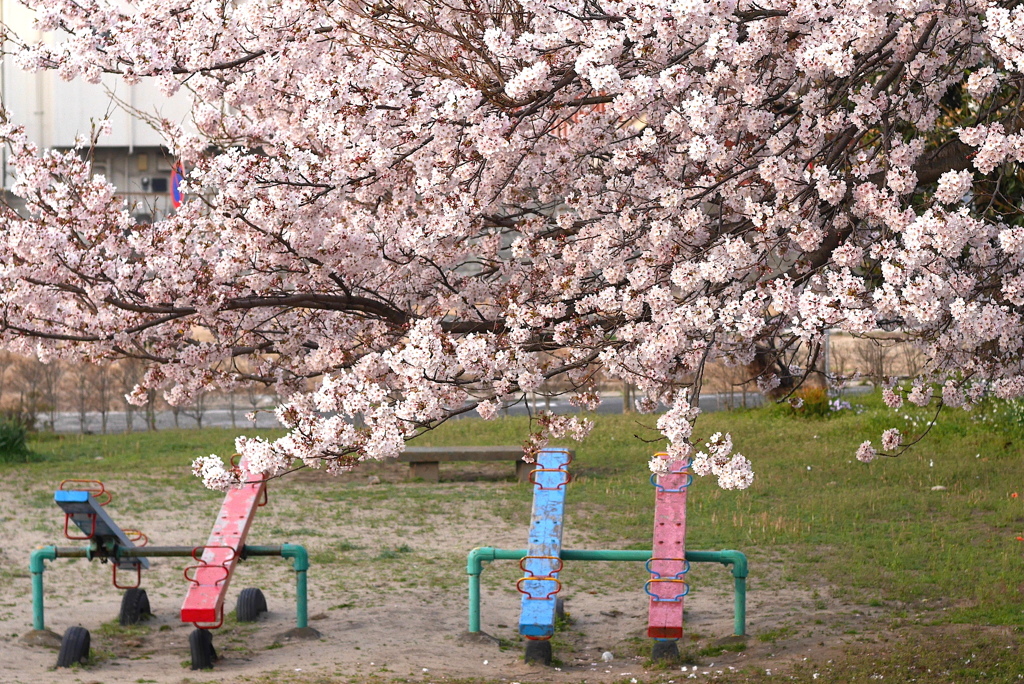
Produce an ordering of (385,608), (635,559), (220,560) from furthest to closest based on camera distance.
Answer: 1. (385,608)
2. (220,560)
3. (635,559)

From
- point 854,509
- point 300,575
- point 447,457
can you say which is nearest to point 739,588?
point 300,575

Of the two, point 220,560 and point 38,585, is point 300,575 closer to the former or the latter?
point 220,560

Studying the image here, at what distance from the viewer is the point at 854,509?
10984 millimetres

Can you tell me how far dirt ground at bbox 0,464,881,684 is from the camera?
653 cm

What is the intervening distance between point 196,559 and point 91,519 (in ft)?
2.30

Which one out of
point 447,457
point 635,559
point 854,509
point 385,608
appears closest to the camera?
point 635,559

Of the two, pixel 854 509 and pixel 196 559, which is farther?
pixel 854 509

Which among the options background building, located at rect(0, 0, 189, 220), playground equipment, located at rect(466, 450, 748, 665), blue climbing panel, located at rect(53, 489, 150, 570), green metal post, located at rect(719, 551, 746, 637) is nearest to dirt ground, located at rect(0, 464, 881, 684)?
green metal post, located at rect(719, 551, 746, 637)

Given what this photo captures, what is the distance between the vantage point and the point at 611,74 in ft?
15.0

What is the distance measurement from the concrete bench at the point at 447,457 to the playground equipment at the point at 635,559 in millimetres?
5801

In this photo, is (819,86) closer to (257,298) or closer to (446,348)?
(446,348)

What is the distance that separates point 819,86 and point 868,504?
6.67 m

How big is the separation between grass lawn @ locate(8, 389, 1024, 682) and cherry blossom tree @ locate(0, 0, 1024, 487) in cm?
150

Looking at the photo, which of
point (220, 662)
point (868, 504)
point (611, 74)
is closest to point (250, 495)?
point (220, 662)
